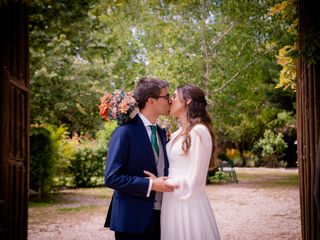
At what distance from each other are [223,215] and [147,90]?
330 inches

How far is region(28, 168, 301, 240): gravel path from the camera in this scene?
379 inches

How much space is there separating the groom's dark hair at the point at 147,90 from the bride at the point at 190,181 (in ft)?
Result: 0.90

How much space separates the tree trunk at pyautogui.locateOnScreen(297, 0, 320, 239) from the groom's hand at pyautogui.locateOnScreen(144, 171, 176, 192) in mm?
1881

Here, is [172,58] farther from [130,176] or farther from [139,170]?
[130,176]

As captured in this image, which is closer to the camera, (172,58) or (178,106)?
(178,106)

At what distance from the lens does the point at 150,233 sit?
4215 mm

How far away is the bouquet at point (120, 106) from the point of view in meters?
4.13

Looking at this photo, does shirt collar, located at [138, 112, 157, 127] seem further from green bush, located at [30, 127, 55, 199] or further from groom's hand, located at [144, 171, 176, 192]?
green bush, located at [30, 127, 55, 199]

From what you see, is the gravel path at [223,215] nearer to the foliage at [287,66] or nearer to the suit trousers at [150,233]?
Result: the foliage at [287,66]

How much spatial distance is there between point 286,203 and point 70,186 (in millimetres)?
9282

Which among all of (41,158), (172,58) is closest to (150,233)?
(41,158)

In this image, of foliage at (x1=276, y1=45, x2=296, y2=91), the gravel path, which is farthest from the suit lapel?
the gravel path

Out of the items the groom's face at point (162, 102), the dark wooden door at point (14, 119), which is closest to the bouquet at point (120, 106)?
the groom's face at point (162, 102)

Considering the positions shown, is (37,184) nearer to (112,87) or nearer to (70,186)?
(70,186)
